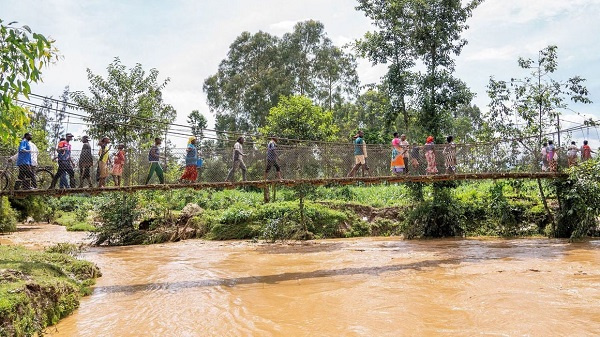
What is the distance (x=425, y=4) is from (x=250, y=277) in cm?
965

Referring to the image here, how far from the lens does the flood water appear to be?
508 centimetres

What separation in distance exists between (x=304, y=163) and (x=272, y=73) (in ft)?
58.0

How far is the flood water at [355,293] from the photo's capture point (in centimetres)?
508

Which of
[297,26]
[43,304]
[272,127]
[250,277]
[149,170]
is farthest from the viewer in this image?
[297,26]

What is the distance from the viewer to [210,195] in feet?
64.6

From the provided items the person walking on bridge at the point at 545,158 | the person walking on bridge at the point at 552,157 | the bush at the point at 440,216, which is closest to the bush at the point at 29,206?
the bush at the point at 440,216

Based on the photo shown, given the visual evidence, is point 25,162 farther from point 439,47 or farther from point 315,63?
point 315,63

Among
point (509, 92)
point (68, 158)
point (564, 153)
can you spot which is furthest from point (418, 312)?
point (509, 92)

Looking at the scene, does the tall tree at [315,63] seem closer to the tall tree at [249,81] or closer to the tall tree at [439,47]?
the tall tree at [249,81]

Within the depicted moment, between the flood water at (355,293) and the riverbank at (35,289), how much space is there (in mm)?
204

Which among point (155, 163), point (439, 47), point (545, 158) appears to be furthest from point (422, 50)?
point (155, 163)

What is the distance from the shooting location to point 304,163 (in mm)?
10172

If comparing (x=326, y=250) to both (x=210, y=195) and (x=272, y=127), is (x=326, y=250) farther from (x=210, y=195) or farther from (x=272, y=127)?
(x=210, y=195)

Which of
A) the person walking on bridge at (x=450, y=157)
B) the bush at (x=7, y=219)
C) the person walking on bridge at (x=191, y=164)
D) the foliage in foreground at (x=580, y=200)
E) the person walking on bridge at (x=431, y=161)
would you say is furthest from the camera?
the bush at (x=7, y=219)
